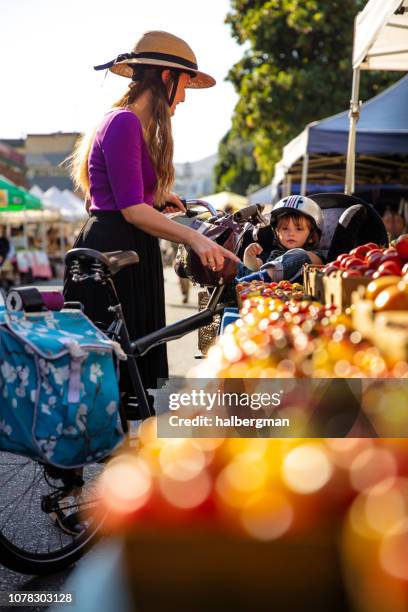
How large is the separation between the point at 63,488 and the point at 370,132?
866 cm

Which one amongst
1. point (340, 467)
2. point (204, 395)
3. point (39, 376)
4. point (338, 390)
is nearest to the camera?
point (340, 467)

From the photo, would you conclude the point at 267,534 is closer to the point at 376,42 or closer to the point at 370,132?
the point at 376,42

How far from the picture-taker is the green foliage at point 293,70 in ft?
83.2

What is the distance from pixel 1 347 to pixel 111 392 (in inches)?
13.7

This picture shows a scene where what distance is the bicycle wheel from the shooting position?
10.2 feet

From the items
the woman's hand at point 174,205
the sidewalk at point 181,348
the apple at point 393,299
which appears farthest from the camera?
the sidewalk at point 181,348

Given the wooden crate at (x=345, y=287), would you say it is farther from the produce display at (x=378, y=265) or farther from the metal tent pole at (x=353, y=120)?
the metal tent pole at (x=353, y=120)

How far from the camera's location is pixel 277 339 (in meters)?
2.14

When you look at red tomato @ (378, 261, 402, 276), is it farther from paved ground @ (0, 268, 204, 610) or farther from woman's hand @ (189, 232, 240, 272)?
paved ground @ (0, 268, 204, 610)

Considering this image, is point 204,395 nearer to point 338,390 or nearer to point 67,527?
point 338,390

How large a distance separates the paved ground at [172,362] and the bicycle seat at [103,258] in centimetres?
115

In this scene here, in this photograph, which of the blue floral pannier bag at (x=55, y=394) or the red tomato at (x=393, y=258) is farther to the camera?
the red tomato at (x=393, y=258)

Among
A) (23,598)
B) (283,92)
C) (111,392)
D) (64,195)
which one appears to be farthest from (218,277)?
(64,195)

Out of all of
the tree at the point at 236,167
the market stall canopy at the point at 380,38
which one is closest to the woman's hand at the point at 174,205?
the market stall canopy at the point at 380,38
